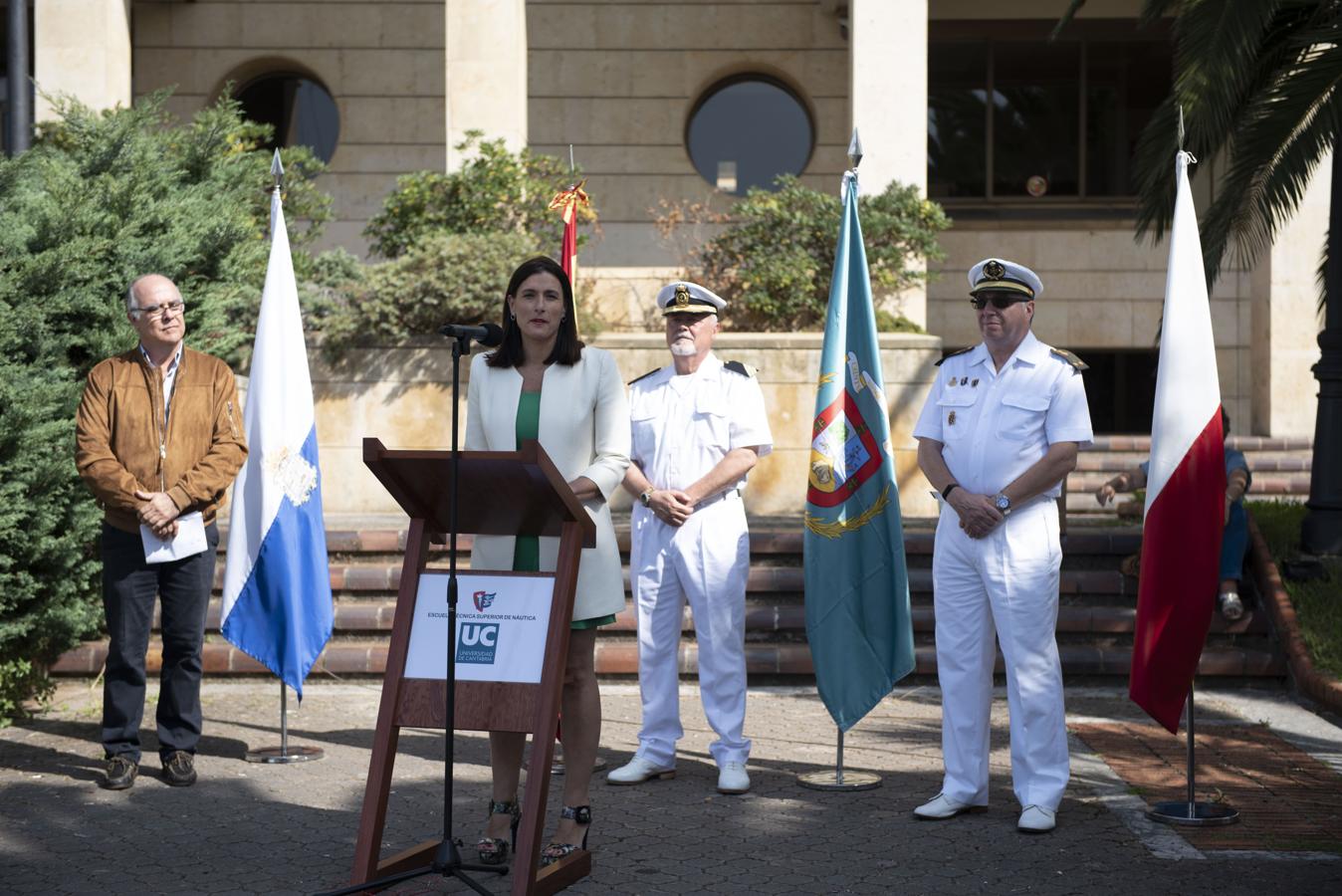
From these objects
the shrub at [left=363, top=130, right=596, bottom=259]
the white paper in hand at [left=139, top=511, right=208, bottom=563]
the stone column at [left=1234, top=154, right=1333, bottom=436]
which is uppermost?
the shrub at [left=363, top=130, right=596, bottom=259]

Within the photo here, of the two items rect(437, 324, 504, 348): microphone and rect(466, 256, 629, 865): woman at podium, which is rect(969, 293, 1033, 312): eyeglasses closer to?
rect(466, 256, 629, 865): woman at podium

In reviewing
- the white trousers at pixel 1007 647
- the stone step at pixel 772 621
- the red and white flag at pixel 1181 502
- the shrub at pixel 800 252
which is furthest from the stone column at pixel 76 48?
the red and white flag at pixel 1181 502

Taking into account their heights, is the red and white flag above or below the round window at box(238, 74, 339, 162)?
below

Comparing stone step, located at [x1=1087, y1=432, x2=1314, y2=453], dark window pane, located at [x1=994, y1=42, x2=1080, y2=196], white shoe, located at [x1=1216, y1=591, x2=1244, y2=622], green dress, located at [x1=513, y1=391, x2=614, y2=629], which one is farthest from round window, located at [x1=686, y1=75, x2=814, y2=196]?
green dress, located at [x1=513, y1=391, x2=614, y2=629]

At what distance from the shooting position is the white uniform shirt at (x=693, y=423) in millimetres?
7461

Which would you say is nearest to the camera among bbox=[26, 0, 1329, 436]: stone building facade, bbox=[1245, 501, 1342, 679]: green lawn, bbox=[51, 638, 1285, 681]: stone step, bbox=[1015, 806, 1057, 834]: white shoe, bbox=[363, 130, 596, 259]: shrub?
bbox=[1015, 806, 1057, 834]: white shoe

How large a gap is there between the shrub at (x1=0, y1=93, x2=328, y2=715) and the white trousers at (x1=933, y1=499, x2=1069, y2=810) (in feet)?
16.4

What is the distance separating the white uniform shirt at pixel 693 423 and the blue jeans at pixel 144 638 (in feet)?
7.37

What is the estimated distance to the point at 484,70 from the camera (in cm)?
1523

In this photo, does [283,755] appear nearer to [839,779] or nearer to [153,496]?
[153,496]

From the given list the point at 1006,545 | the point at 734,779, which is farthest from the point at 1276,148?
the point at 734,779

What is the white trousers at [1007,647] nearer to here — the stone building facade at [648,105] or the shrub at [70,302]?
the shrub at [70,302]

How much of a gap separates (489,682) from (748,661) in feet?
15.1

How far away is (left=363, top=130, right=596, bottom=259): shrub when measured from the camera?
14.3 meters
